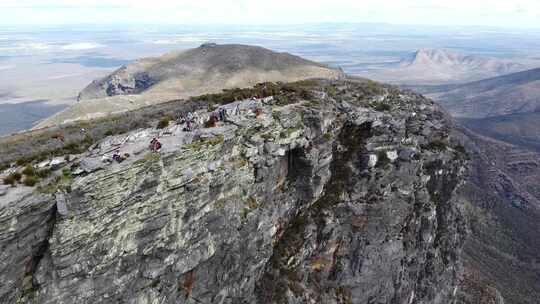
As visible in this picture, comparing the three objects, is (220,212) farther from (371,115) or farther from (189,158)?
(371,115)

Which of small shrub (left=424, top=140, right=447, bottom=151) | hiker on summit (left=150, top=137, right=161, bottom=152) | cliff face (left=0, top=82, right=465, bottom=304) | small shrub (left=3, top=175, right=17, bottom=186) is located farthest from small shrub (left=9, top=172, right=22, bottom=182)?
small shrub (left=424, top=140, right=447, bottom=151)

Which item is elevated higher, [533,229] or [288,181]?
[288,181]

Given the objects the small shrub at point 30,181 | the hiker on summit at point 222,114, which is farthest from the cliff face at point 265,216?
the small shrub at point 30,181

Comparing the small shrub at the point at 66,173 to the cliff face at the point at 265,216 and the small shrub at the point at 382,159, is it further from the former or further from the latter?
the small shrub at the point at 382,159

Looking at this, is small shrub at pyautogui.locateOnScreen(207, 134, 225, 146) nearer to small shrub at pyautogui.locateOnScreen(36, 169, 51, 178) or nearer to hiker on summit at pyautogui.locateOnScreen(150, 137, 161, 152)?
hiker on summit at pyautogui.locateOnScreen(150, 137, 161, 152)

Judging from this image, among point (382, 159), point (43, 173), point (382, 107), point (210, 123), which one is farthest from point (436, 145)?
point (43, 173)

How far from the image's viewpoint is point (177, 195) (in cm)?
3456

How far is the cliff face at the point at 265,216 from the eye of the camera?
96.5 ft

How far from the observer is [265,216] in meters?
44.6

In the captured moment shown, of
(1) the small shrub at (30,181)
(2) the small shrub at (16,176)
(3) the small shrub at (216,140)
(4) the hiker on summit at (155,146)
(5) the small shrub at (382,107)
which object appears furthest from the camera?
(5) the small shrub at (382,107)

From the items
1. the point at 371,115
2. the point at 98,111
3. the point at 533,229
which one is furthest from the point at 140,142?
the point at 533,229

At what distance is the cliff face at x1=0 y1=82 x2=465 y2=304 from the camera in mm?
29422

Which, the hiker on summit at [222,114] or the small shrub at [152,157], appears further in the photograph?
the hiker on summit at [222,114]

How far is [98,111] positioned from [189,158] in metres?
140
